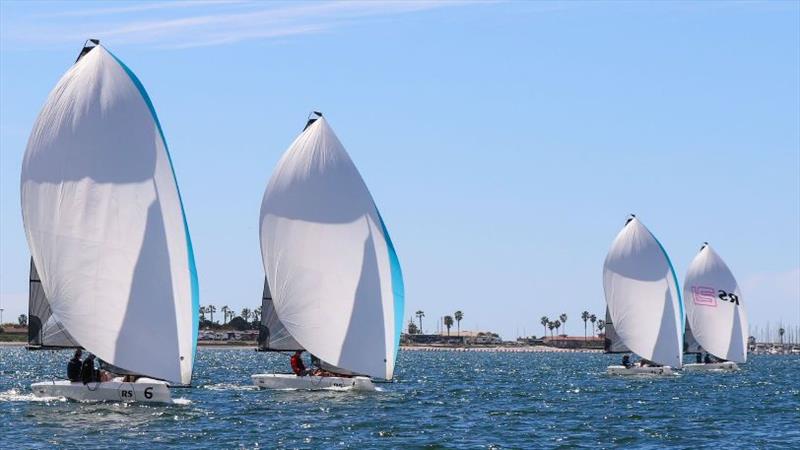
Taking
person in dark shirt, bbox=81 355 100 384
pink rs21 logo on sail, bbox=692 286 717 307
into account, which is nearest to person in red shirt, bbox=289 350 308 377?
person in dark shirt, bbox=81 355 100 384

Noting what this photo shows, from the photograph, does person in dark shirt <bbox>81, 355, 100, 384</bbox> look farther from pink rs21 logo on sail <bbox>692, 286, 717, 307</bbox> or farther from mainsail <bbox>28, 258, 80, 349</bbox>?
pink rs21 logo on sail <bbox>692, 286, 717, 307</bbox>

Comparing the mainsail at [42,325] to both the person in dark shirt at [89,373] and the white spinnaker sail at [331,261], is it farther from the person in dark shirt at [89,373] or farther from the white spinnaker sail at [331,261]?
the white spinnaker sail at [331,261]

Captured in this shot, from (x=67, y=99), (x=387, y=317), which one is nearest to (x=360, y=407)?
(x=387, y=317)

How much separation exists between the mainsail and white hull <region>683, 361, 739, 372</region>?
5877 cm

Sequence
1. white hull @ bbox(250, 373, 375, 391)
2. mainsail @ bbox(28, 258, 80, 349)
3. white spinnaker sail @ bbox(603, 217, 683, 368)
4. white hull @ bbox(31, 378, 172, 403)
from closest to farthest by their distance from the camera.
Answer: white hull @ bbox(31, 378, 172, 403) → mainsail @ bbox(28, 258, 80, 349) → white hull @ bbox(250, 373, 375, 391) → white spinnaker sail @ bbox(603, 217, 683, 368)

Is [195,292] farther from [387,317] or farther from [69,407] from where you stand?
[387,317]

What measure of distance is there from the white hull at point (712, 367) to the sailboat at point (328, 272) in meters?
42.8

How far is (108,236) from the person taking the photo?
4525 cm

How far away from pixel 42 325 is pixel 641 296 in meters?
49.4

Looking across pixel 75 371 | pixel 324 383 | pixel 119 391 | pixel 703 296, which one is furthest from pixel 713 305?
pixel 75 371

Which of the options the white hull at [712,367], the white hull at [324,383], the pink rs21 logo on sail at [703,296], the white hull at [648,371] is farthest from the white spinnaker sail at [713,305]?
the white hull at [324,383]

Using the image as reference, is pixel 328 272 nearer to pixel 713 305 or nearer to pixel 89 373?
pixel 89 373

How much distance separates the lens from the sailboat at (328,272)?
57.0 metres

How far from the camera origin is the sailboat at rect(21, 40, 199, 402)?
4525cm
